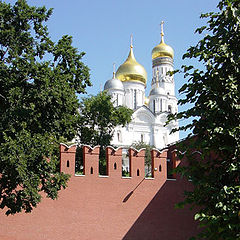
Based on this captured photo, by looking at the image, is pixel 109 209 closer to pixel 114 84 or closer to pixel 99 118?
pixel 99 118

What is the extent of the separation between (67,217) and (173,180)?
399 centimetres

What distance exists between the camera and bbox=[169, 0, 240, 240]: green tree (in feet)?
22.4

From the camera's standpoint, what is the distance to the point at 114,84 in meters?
42.4

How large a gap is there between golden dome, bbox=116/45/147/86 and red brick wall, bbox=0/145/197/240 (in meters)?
30.6

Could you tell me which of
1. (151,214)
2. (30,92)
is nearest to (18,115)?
(30,92)

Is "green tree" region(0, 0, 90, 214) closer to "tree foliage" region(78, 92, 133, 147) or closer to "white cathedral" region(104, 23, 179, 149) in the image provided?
"tree foliage" region(78, 92, 133, 147)

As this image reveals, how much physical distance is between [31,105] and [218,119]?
6129mm

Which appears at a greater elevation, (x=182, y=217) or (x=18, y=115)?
(x=18, y=115)

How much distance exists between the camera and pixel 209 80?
744 cm

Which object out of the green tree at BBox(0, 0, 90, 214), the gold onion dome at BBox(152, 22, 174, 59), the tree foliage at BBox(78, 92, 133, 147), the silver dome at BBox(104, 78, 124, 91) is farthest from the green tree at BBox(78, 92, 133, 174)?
the gold onion dome at BBox(152, 22, 174, 59)

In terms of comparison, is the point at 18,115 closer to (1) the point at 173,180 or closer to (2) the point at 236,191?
(1) the point at 173,180

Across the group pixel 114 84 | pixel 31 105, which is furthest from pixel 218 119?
pixel 114 84

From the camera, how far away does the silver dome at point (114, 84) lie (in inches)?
1666

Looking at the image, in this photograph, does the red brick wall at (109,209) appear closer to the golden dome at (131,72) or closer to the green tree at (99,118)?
the green tree at (99,118)
